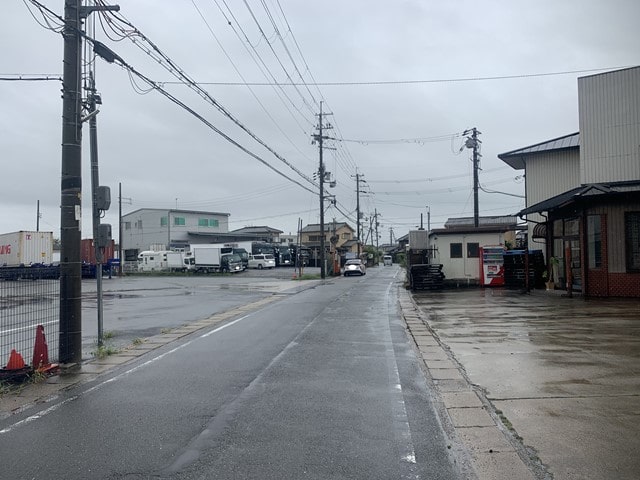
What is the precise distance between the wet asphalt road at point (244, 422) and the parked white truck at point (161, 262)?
52.5 meters

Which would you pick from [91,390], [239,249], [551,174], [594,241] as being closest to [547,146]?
[551,174]

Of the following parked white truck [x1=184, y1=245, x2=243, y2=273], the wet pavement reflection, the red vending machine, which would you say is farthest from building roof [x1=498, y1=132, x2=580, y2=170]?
parked white truck [x1=184, y1=245, x2=243, y2=273]

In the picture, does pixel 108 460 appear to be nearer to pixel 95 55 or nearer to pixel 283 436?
pixel 283 436

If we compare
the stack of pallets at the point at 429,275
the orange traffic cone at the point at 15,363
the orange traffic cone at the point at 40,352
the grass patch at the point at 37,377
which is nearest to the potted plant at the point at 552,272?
the stack of pallets at the point at 429,275

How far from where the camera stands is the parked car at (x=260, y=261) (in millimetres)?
65062

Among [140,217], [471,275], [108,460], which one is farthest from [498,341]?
[140,217]

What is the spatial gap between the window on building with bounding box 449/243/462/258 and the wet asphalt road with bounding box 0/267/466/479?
18398mm

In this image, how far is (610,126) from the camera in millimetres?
19812

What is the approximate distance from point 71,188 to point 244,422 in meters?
5.65

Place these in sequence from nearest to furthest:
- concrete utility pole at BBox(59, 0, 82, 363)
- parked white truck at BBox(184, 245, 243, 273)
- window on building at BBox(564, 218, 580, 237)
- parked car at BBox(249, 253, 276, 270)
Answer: concrete utility pole at BBox(59, 0, 82, 363) < window on building at BBox(564, 218, 580, 237) < parked white truck at BBox(184, 245, 243, 273) < parked car at BBox(249, 253, 276, 270)

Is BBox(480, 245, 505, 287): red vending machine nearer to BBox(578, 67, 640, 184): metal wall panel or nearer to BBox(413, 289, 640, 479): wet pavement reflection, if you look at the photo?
BBox(578, 67, 640, 184): metal wall panel

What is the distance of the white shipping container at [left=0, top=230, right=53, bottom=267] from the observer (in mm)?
43469

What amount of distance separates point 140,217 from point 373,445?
252ft

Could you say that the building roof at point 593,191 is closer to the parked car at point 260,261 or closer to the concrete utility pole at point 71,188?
the concrete utility pole at point 71,188
